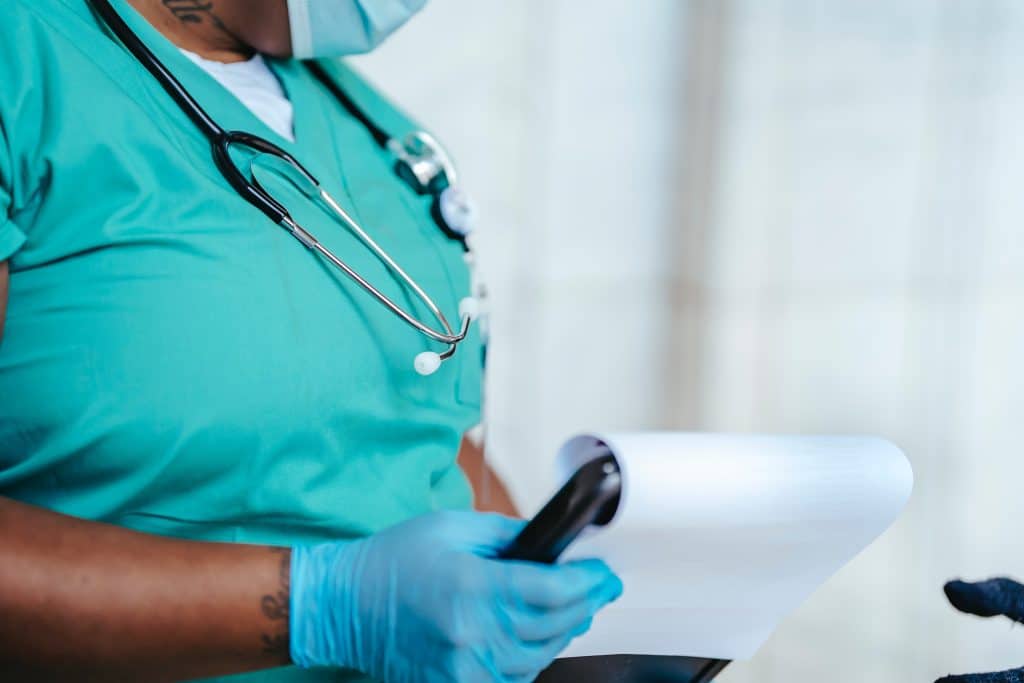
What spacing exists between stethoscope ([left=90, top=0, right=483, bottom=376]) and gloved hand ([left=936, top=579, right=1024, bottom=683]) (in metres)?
0.46

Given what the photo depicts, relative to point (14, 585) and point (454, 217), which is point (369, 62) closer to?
point (454, 217)

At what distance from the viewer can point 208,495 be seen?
27.0 inches

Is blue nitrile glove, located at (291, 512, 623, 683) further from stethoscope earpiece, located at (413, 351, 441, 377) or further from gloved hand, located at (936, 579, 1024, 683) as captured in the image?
gloved hand, located at (936, 579, 1024, 683)

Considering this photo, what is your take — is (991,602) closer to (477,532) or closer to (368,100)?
(477,532)

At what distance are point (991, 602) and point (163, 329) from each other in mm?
662

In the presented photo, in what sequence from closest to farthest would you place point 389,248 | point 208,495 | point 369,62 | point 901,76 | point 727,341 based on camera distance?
point 208,495 → point 389,248 → point 901,76 → point 369,62 → point 727,341

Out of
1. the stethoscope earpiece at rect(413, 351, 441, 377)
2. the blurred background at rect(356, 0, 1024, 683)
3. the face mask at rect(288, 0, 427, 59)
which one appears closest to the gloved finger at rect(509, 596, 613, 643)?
the stethoscope earpiece at rect(413, 351, 441, 377)

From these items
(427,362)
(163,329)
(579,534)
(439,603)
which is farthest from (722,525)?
(163,329)

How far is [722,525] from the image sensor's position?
0.57m

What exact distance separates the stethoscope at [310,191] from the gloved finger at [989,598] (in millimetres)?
454

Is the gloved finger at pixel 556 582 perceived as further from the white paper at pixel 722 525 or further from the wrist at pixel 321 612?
the wrist at pixel 321 612

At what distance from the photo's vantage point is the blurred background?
139 cm

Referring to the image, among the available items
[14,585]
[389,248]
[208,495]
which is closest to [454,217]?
[389,248]

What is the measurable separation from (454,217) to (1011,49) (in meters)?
0.93
